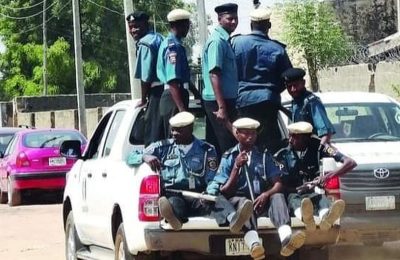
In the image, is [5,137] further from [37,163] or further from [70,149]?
[70,149]

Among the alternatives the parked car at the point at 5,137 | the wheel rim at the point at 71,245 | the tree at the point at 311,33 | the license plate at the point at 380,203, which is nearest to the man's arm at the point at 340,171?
the license plate at the point at 380,203

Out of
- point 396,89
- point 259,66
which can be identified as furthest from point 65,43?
point 259,66

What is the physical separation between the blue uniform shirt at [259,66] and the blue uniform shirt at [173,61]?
488 millimetres

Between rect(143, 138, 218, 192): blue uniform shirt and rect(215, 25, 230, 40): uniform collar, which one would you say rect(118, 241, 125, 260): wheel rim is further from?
rect(215, 25, 230, 40): uniform collar

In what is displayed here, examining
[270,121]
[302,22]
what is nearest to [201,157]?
[270,121]

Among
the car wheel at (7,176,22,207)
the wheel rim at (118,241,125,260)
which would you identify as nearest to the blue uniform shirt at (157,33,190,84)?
the wheel rim at (118,241,125,260)

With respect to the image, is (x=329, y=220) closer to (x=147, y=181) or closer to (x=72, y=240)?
(x=147, y=181)

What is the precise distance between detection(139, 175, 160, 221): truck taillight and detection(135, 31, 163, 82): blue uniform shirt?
142 centimetres

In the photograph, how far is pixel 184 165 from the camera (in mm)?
8180

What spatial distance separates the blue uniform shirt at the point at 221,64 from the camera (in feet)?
28.1

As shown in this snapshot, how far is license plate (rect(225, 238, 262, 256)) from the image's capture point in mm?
7922

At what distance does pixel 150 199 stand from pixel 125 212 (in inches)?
20.8

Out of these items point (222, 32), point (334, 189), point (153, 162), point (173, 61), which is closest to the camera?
point (153, 162)

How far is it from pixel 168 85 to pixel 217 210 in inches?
56.0
